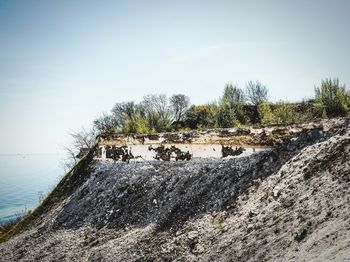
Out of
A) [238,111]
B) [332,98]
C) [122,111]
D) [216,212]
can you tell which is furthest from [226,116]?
[122,111]

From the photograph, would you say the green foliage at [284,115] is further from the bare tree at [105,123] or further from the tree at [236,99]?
the bare tree at [105,123]

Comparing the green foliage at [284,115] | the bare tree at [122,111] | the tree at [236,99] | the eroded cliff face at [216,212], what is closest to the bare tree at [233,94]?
the tree at [236,99]

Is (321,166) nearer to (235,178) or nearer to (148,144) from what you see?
(235,178)

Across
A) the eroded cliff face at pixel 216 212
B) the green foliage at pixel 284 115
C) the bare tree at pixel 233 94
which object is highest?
the bare tree at pixel 233 94

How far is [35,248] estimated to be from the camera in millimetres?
8992

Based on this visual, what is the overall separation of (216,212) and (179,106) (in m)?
14.1

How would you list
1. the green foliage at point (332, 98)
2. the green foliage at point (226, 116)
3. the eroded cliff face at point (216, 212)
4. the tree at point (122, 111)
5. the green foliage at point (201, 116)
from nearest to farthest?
the eroded cliff face at point (216, 212)
the green foliage at point (332, 98)
the green foliage at point (226, 116)
the green foliage at point (201, 116)
the tree at point (122, 111)

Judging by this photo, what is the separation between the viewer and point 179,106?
20016mm

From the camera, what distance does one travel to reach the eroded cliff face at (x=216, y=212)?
418cm

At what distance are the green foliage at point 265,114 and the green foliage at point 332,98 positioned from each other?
163 centimetres

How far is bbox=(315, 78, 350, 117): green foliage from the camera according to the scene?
31.9 feet

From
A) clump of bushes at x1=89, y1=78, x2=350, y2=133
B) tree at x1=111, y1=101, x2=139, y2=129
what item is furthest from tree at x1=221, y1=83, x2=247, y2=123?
tree at x1=111, y1=101, x2=139, y2=129

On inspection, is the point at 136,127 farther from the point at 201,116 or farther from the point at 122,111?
the point at 122,111

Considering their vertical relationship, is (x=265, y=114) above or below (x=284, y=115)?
above
